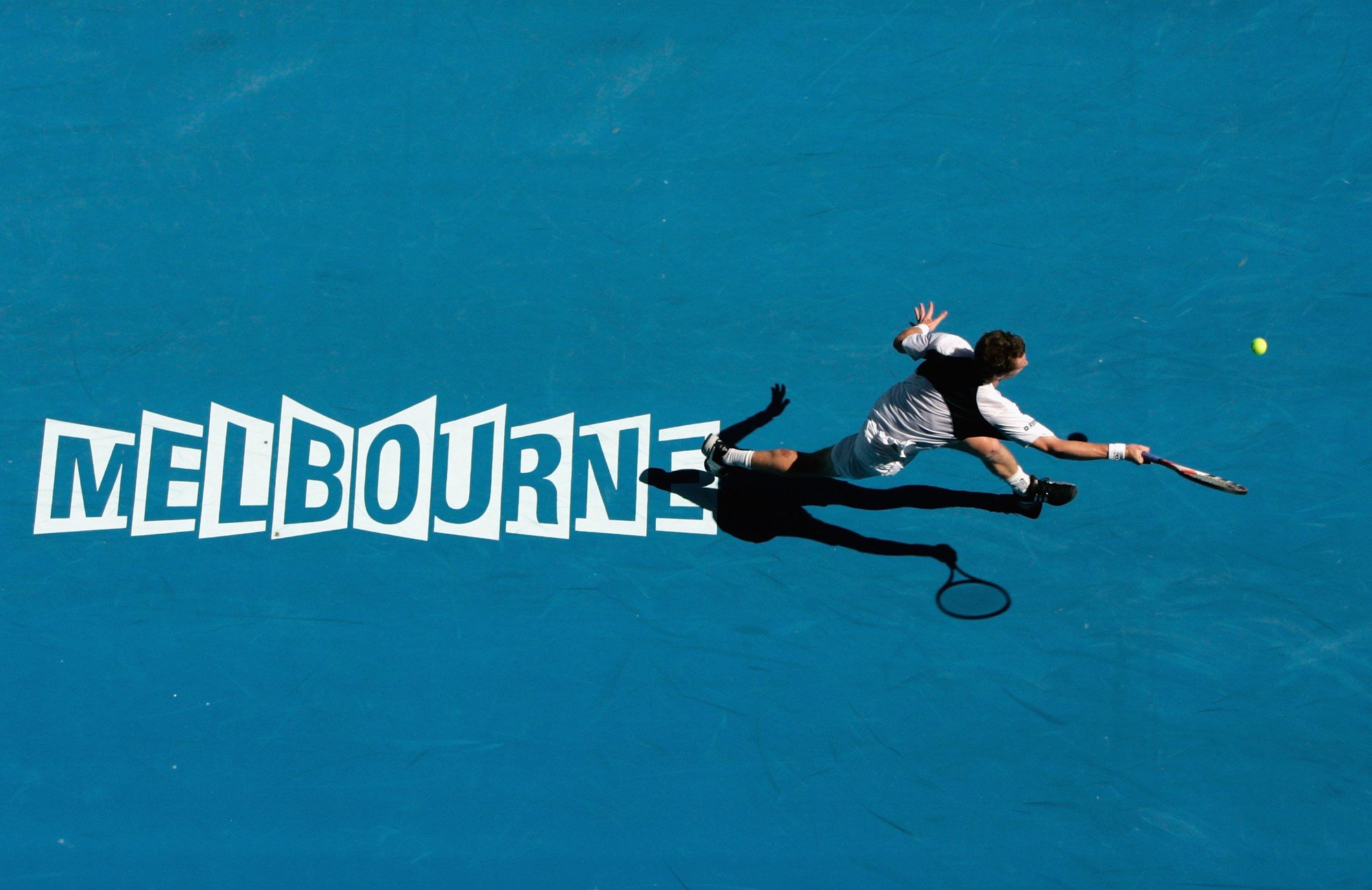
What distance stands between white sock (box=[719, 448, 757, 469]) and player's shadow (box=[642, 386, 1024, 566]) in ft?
0.96

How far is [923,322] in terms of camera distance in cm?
626

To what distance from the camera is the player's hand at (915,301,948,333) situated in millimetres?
6168

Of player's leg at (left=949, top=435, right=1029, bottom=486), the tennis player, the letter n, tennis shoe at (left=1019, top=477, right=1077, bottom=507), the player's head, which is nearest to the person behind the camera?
the player's head

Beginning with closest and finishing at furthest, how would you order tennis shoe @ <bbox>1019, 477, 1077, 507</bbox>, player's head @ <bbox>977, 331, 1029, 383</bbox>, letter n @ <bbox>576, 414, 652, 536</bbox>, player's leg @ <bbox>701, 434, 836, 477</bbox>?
player's head @ <bbox>977, 331, 1029, 383</bbox>, tennis shoe @ <bbox>1019, 477, 1077, 507</bbox>, player's leg @ <bbox>701, 434, 836, 477</bbox>, letter n @ <bbox>576, 414, 652, 536</bbox>

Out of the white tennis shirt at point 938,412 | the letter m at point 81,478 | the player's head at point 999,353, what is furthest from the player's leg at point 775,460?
the letter m at point 81,478

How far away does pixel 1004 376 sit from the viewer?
5605mm

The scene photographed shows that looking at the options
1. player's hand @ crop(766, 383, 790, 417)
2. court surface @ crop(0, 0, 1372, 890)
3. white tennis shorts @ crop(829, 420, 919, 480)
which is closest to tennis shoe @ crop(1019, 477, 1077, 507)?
court surface @ crop(0, 0, 1372, 890)

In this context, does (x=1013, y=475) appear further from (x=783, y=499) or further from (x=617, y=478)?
(x=617, y=478)

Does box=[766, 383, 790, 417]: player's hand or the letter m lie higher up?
box=[766, 383, 790, 417]: player's hand

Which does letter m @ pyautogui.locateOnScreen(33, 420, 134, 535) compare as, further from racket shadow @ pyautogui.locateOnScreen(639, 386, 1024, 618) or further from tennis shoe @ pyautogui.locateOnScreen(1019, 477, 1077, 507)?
tennis shoe @ pyautogui.locateOnScreen(1019, 477, 1077, 507)

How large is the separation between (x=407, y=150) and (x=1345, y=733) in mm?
7894

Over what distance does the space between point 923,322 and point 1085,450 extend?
133cm

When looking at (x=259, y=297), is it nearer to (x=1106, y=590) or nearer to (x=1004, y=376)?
(x=1004, y=376)

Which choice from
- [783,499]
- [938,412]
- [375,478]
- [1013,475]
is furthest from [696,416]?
[375,478]
